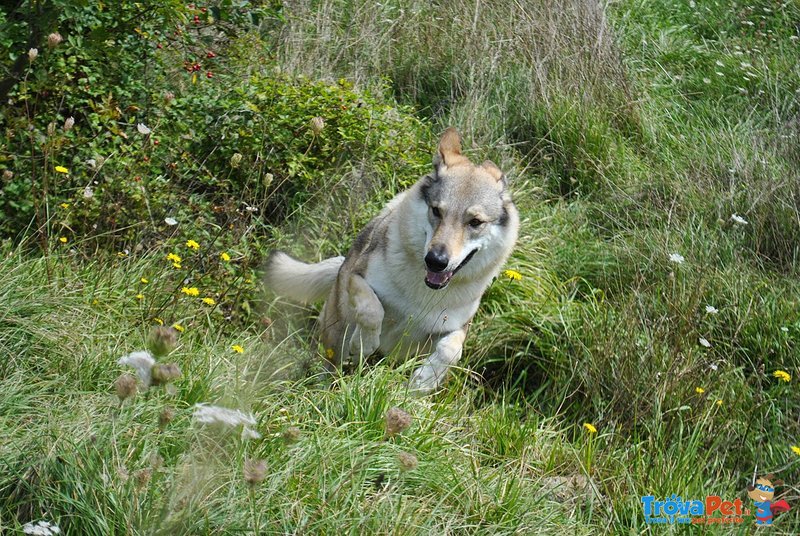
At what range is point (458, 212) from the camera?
4625 mm

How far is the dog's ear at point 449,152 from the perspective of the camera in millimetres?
4945

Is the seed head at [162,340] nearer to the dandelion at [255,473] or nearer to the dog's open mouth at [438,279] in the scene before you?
the dandelion at [255,473]

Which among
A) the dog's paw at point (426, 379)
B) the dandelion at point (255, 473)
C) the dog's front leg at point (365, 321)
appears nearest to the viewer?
the dandelion at point (255, 473)

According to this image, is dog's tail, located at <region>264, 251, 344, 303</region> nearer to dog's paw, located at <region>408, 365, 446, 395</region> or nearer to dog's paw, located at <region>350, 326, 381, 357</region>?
dog's paw, located at <region>350, 326, 381, 357</region>

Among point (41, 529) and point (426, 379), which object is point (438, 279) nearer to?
point (426, 379)

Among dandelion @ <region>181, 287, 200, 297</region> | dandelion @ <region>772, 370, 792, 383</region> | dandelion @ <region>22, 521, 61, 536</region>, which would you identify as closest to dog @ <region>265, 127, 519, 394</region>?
dandelion @ <region>181, 287, 200, 297</region>

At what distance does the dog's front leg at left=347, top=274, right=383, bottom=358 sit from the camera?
4539 millimetres

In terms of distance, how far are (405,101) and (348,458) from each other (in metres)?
4.49

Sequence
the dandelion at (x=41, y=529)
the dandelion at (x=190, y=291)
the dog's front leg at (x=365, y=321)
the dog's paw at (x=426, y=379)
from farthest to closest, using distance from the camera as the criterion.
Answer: the dog's front leg at (x=365, y=321), the dog's paw at (x=426, y=379), the dandelion at (x=190, y=291), the dandelion at (x=41, y=529)

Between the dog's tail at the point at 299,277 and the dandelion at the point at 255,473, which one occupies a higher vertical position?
the dandelion at the point at 255,473

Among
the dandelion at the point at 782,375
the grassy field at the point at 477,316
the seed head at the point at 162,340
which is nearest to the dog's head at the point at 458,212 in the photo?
the grassy field at the point at 477,316

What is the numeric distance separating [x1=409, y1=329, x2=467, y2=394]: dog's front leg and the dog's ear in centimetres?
96

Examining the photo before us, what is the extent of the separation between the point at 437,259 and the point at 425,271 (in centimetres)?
39

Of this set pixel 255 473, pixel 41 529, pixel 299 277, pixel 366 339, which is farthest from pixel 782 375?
pixel 41 529
